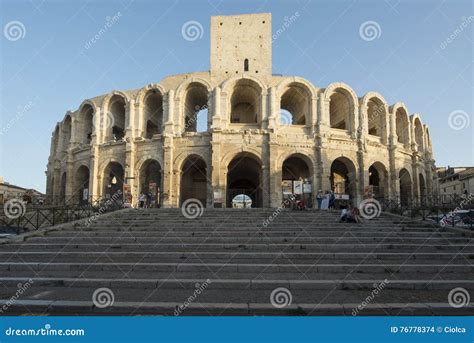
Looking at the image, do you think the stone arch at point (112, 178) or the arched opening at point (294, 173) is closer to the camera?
the arched opening at point (294, 173)

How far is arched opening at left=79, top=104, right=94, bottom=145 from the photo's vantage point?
99.5 ft

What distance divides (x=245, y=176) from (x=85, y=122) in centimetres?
1538

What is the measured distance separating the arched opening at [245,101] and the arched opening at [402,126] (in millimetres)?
12999

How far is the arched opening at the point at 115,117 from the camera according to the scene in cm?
2842

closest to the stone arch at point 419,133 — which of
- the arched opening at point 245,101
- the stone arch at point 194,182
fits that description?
the arched opening at point 245,101

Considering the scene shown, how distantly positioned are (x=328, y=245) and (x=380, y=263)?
179cm

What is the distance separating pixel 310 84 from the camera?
25969 mm

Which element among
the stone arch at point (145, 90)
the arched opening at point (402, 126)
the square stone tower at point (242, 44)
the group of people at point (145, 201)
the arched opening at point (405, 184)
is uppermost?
the square stone tower at point (242, 44)

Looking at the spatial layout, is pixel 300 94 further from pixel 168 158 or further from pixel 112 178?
pixel 112 178

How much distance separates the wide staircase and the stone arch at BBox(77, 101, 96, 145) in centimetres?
1900

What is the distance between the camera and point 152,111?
30031 mm

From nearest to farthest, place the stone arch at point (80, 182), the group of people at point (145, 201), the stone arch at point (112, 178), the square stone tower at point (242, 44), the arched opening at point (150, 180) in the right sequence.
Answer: the group of people at point (145, 201)
the arched opening at point (150, 180)
the stone arch at point (112, 178)
the stone arch at point (80, 182)
the square stone tower at point (242, 44)

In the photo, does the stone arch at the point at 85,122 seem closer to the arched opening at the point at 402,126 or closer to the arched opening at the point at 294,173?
the arched opening at the point at 294,173

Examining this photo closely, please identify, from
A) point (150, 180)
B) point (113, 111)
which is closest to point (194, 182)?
point (150, 180)
